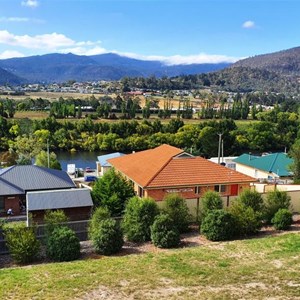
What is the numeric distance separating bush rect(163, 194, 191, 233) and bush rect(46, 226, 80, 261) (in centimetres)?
566

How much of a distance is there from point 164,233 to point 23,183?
1325 centimetres

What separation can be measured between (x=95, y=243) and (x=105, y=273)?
4.01m

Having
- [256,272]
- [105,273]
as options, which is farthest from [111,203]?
[256,272]

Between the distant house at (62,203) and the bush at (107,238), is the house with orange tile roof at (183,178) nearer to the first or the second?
the distant house at (62,203)

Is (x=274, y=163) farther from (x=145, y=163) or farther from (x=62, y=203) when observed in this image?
(x=62, y=203)

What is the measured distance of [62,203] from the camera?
964 inches

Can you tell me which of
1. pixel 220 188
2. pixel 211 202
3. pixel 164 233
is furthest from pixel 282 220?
pixel 164 233

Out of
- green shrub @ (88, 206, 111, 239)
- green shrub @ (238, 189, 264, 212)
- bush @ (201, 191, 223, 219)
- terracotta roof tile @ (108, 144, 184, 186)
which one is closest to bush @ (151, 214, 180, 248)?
green shrub @ (88, 206, 111, 239)

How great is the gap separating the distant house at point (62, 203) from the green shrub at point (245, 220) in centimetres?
867

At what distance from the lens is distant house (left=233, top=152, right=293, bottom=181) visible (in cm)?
4075

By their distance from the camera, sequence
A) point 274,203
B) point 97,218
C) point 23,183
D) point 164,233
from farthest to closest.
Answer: point 23,183, point 274,203, point 97,218, point 164,233

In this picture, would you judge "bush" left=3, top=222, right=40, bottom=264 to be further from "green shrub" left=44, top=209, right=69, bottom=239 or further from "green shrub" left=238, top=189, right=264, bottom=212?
"green shrub" left=238, top=189, right=264, bottom=212

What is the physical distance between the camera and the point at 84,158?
6844 cm

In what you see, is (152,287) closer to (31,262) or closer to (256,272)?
(256,272)
